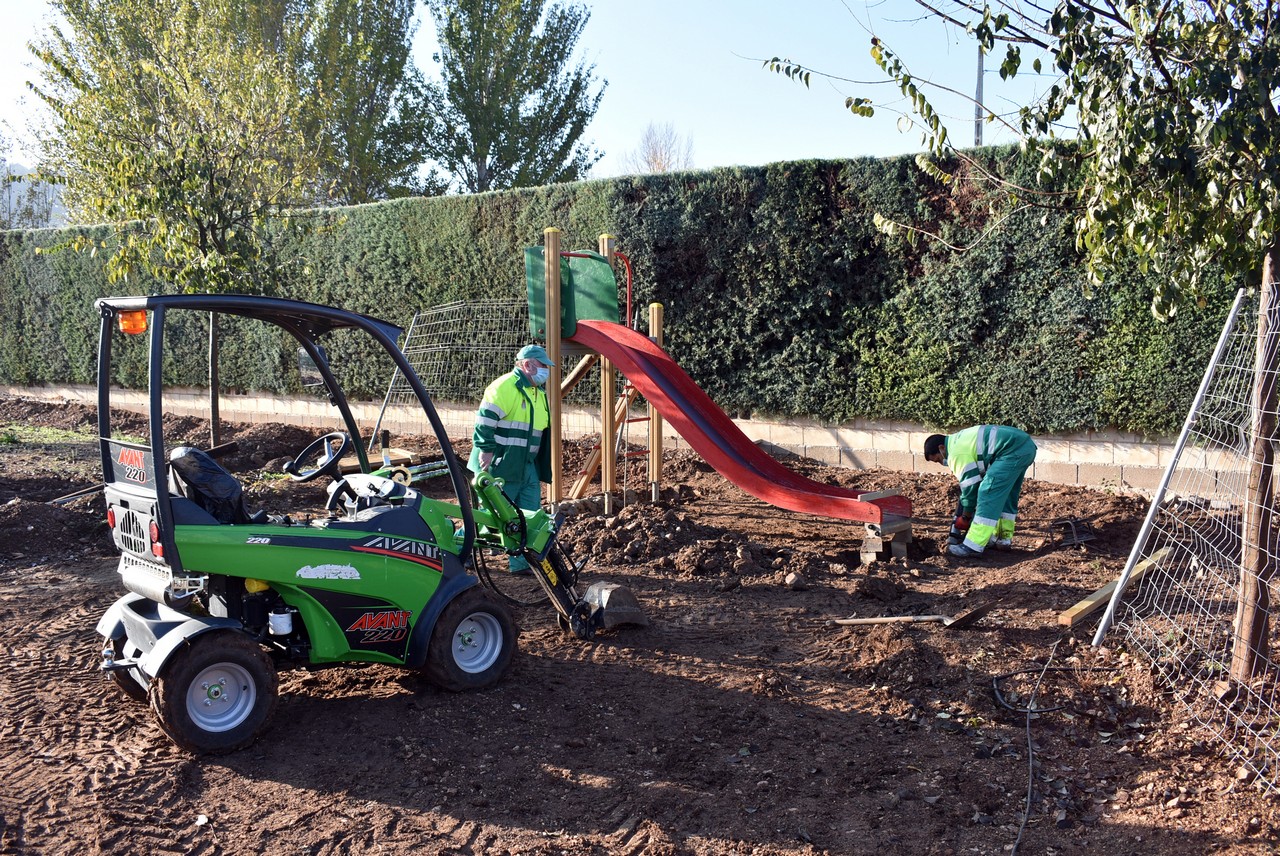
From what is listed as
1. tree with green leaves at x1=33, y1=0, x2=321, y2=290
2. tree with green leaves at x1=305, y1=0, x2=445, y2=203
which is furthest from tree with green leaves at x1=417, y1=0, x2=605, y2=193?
tree with green leaves at x1=33, y1=0, x2=321, y2=290

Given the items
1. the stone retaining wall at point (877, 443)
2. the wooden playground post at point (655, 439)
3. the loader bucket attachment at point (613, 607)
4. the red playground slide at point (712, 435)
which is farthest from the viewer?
the wooden playground post at point (655, 439)

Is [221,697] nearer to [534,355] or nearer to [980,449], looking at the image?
[534,355]

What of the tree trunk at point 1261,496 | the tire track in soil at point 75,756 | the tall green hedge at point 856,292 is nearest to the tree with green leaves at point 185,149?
the tall green hedge at point 856,292

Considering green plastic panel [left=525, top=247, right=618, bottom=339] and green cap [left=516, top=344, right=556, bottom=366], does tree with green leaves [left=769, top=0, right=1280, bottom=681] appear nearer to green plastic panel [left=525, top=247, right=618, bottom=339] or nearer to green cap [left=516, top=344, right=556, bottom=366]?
green cap [left=516, top=344, right=556, bottom=366]

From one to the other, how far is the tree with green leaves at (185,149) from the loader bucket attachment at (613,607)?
6.17 metres

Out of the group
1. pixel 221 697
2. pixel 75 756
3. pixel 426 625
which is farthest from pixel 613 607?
pixel 75 756

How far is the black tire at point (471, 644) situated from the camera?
4.84 meters

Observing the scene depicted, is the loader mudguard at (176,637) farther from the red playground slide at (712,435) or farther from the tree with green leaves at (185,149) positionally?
the tree with green leaves at (185,149)

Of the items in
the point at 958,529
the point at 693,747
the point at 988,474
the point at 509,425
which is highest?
the point at 509,425

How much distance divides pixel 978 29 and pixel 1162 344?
5.23 m

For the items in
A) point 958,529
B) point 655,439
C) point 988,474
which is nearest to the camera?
point 988,474

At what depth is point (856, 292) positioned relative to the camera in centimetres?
1077

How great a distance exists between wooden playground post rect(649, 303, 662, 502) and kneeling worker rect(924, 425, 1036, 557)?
9.24 ft

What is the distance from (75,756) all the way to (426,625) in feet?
5.23
